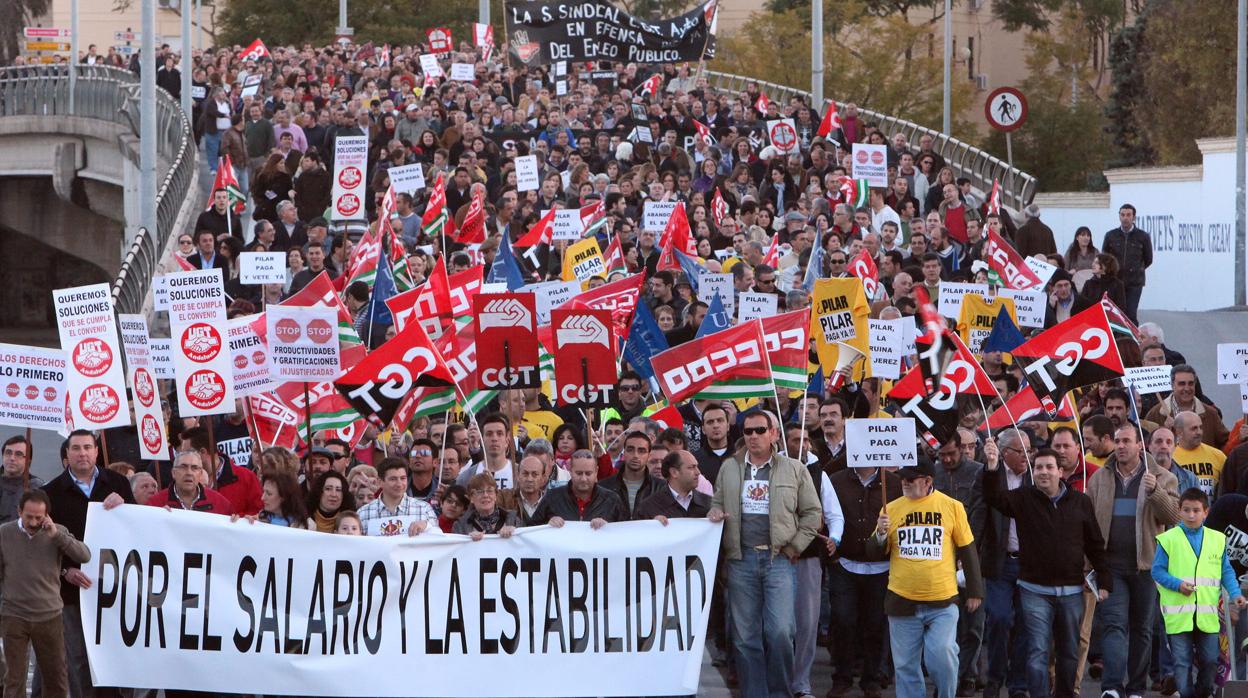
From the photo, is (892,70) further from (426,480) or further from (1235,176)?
(426,480)

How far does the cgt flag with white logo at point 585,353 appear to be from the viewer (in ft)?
45.6

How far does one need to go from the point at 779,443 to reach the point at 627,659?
11.2 ft

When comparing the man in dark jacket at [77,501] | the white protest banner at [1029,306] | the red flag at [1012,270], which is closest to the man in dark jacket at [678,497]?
the man in dark jacket at [77,501]

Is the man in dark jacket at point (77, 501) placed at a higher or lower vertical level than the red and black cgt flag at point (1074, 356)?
lower

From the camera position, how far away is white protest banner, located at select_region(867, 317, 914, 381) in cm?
1417

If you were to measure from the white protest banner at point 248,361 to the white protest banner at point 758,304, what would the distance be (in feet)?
16.9

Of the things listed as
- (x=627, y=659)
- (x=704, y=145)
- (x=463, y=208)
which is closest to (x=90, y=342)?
(x=627, y=659)

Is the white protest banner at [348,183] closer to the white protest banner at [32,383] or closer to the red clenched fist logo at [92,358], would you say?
the red clenched fist logo at [92,358]

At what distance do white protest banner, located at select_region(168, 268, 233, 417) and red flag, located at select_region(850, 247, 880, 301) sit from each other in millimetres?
7440

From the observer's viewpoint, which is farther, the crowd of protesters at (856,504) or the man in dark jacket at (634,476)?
the man in dark jacket at (634,476)

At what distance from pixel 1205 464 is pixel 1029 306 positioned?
432 centimetres

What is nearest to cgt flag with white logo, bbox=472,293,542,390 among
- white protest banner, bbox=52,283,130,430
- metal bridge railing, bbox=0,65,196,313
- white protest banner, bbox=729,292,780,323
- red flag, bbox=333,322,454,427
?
red flag, bbox=333,322,454,427

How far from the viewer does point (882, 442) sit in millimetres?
11695

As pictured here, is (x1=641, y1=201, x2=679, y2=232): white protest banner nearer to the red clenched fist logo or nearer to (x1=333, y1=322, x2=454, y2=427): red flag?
(x1=333, y1=322, x2=454, y2=427): red flag
